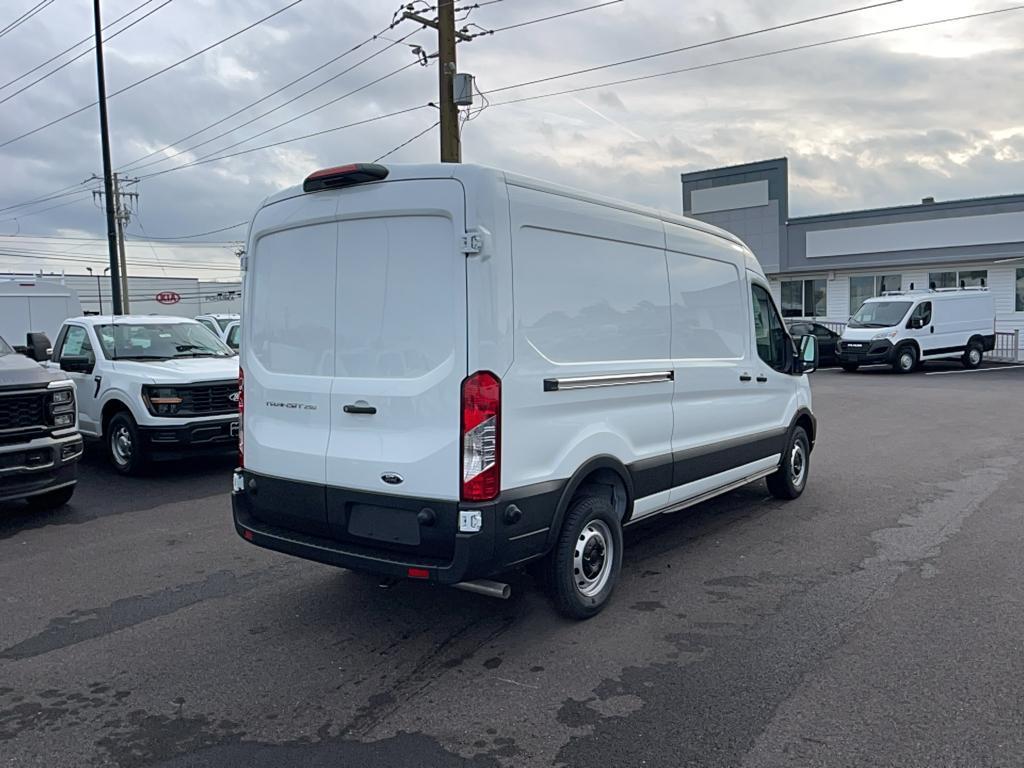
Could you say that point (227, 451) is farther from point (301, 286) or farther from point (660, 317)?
point (660, 317)

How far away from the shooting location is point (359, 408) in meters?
4.52

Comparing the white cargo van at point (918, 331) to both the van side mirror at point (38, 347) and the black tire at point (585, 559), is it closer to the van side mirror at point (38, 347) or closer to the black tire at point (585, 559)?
the black tire at point (585, 559)

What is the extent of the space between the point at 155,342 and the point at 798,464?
7780mm

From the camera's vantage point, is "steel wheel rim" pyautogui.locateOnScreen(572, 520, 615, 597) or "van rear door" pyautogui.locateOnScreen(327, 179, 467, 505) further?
"steel wheel rim" pyautogui.locateOnScreen(572, 520, 615, 597)

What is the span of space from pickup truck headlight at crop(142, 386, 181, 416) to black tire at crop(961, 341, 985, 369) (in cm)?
2298

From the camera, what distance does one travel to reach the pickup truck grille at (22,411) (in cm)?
716

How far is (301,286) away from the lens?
4.89 metres

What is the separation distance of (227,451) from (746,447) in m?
5.89

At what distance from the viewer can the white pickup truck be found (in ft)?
30.2

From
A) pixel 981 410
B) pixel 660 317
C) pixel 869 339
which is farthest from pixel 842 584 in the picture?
pixel 869 339

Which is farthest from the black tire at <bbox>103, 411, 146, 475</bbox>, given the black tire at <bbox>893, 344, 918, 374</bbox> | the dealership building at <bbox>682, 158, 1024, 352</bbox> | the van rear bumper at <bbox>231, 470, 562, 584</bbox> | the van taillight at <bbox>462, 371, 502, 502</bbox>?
the dealership building at <bbox>682, 158, 1024, 352</bbox>

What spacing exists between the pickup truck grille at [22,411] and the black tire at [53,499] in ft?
2.58

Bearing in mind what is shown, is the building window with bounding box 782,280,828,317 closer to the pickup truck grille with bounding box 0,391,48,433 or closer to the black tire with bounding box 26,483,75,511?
the black tire with bounding box 26,483,75,511

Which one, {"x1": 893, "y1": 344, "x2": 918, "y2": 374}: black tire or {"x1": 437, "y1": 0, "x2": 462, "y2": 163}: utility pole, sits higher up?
{"x1": 437, "y1": 0, "x2": 462, "y2": 163}: utility pole
